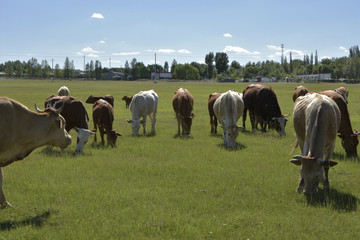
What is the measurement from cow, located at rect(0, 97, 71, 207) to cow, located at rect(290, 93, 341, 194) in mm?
5210

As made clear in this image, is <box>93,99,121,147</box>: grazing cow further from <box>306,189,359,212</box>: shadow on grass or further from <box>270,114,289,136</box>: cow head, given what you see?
<box>306,189,359,212</box>: shadow on grass

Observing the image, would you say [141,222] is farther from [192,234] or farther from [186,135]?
[186,135]

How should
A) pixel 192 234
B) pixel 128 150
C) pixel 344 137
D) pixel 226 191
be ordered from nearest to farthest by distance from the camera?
1. pixel 192 234
2. pixel 226 191
3. pixel 344 137
4. pixel 128 150

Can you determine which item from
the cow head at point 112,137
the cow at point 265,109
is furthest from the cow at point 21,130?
the cow at point 265,109

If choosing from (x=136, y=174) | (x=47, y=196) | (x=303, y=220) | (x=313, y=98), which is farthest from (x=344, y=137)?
(x=47, y=196)

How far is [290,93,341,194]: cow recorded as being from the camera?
283 inches

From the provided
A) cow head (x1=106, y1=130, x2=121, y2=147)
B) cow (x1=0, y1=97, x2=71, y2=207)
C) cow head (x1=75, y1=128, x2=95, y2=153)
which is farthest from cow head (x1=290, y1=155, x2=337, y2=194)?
cow head (x1=106, y1=130, x2=121, y2=147)

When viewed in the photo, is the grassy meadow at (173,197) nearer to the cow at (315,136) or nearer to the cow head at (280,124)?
the cow at (315,136)

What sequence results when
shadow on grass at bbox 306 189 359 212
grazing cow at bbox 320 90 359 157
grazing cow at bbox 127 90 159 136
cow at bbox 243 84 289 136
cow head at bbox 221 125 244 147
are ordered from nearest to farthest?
shadow on grass at bbox 306 189 359 212
grazing cow at bbox 320 90 359 157
cow head at bbox 221 125 244 147
cow at bbox 243 84 289 136
grazing cow at bbox 127 90 159 136

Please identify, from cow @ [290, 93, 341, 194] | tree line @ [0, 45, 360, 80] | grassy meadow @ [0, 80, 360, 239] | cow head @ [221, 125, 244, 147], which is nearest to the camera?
grassy meadow @ [0, 80, 360, 239]

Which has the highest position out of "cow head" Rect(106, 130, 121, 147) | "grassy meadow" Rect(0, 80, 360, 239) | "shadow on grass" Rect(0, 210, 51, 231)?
"cow head" Rect(106, 130, 121, 147)

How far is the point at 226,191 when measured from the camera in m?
8.09

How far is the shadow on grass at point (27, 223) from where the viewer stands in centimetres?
618

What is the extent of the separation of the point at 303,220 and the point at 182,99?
10.9 m
